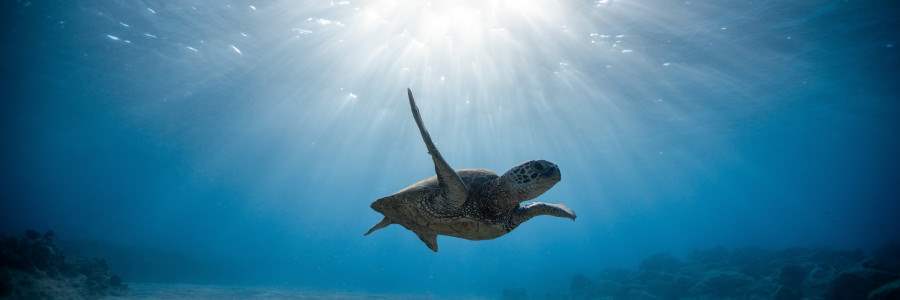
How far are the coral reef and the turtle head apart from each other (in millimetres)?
12152

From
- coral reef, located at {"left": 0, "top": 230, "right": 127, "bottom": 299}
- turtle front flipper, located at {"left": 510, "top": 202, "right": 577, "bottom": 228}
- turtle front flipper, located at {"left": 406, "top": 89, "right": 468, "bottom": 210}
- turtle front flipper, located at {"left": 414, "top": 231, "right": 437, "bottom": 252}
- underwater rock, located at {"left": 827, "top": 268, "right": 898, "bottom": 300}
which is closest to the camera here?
turtle front flipper, located at {"left": 406, "top": 89, "right": 468, "bottom": 210}

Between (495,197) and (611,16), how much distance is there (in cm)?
1352

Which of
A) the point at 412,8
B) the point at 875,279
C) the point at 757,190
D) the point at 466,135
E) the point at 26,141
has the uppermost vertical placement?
the point at 412,8

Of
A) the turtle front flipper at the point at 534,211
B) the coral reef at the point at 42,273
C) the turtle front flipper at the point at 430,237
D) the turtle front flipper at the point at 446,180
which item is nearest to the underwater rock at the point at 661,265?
the turtle front flipper at the point at 534,211

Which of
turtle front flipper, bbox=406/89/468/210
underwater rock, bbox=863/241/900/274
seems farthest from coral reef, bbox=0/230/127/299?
underwater rock, bbox=863/241/900/274

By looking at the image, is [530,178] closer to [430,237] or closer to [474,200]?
[474,200]

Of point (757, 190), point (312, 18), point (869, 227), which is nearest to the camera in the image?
point (312, 18)

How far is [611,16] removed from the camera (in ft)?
45.0

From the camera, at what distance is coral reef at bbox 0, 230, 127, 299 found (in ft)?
26.3

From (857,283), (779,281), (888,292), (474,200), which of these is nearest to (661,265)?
(779,281)

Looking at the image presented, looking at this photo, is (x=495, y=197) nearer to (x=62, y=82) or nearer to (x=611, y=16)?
(x=611, y=16)

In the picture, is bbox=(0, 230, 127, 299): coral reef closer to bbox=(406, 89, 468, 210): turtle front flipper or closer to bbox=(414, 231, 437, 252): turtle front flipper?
bbox=(414, 231, 437, 252): turtle front flipper

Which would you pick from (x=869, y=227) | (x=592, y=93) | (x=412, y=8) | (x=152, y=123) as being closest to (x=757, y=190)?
(x=869, y=227)

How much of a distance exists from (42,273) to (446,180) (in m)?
13.8
